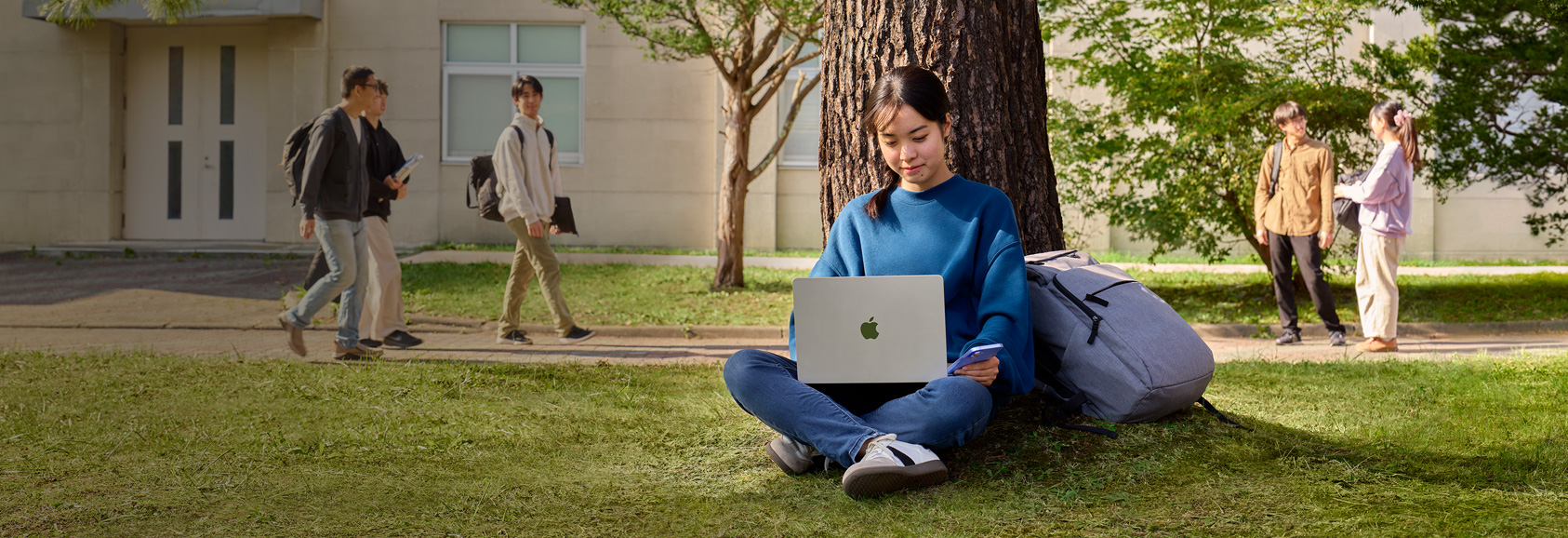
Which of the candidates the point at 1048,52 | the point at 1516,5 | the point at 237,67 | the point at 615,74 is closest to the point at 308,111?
the point at 237,67

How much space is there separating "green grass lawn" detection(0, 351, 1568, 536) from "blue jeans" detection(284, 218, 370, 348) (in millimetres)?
1784

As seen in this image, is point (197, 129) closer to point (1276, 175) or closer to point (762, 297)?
point (762, 297)

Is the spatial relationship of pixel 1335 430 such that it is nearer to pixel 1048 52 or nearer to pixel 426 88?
pixel 1048 52

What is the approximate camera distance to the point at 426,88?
18.3 meters

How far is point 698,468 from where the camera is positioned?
147 inches

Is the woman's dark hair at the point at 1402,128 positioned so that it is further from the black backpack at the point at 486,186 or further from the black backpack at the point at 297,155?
the black backpack at the point at 297,155

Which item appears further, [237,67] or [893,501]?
[237,67]

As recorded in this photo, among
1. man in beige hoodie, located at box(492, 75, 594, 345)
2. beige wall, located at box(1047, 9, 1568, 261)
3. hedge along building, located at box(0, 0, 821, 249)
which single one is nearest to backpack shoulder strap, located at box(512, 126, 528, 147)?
man in beige hoodie, located at box(492, 75, 594, 345)

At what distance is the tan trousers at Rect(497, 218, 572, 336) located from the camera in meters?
8.32

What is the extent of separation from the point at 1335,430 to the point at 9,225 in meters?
21.2

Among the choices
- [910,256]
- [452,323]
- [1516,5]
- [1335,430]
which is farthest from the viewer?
[1516,5]

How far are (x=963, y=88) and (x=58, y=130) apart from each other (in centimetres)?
1924

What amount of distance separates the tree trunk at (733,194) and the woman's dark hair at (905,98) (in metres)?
9.18

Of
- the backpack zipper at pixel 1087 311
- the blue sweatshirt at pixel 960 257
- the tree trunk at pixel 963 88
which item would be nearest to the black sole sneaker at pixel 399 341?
the tree trunk at pixel 963 88
